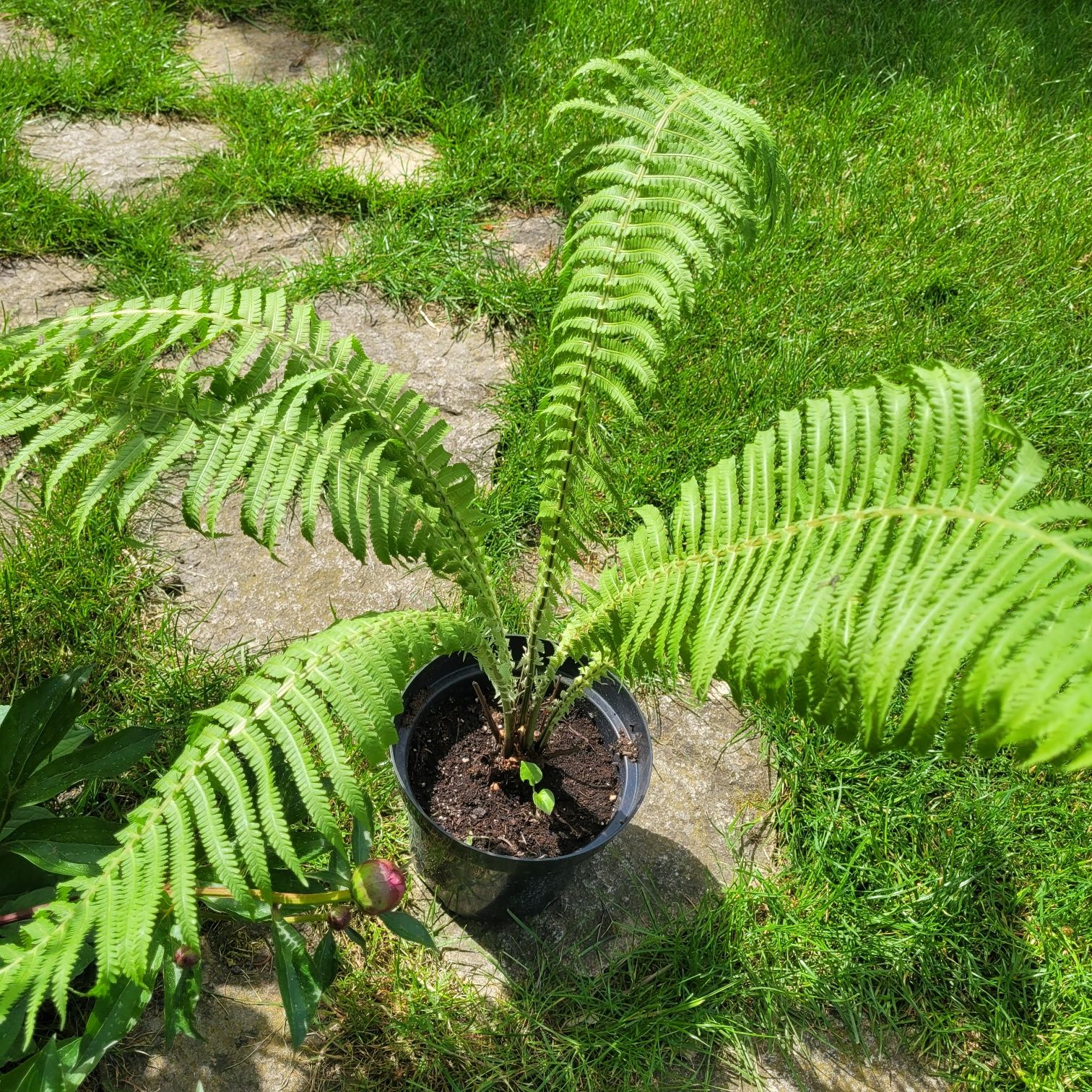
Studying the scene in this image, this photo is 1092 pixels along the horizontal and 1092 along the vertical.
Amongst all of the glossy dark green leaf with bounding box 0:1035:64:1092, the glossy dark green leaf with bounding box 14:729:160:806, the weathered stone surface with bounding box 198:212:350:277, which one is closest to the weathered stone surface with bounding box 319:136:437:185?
the weathered stone surface with bounding box 198:212:350:277

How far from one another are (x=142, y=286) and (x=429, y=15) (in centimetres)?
183

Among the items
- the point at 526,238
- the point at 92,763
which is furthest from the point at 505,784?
the point at 526,238

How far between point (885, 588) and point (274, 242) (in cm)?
Answer: 263

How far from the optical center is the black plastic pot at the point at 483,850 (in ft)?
5.73

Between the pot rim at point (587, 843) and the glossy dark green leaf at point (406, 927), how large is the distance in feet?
0.53

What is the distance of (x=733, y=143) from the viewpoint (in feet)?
5.29

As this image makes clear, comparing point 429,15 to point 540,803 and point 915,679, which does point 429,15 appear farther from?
point 915,679

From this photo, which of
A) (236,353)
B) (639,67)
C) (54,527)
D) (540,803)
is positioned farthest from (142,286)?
(540,803)

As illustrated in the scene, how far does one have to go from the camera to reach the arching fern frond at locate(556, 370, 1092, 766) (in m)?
1.03

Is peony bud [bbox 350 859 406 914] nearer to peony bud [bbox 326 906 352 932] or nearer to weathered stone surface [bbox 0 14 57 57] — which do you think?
peony bud [bbox 326 906 352 932]

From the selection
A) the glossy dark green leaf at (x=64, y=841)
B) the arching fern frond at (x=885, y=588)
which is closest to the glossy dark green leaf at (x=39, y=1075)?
the glossy dark green leaf at (x=64, y=841)

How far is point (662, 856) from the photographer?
2.17 m

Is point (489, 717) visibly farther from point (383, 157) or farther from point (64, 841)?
point (383, 157)

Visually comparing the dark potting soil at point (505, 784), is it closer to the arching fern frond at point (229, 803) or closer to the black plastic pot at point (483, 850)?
the black plastic pot at point (483, 850)
